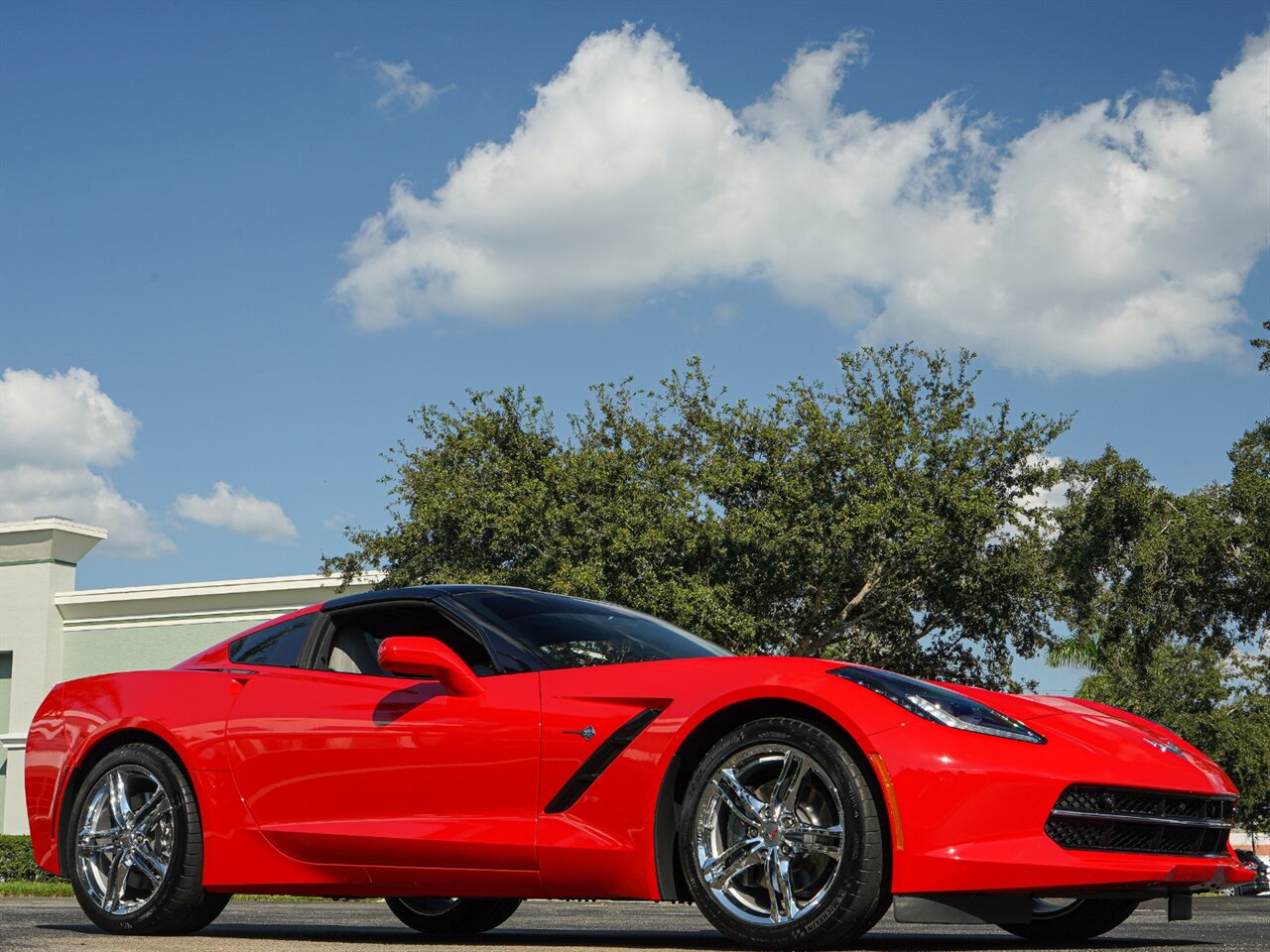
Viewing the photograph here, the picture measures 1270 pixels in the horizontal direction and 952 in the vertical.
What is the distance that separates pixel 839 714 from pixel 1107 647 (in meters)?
34.0

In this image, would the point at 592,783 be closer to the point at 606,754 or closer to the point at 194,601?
the point at 606,754

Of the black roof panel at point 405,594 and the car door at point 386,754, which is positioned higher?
the black roof panel at point 405,594

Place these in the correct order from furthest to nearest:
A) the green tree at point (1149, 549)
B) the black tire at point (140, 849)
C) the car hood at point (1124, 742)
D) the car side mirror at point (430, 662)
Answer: the green tree at point (1149, 549)
the black tire at point (140, 849)
the car side mirror at point (430, 662)
the car hood at point (1124, 742)

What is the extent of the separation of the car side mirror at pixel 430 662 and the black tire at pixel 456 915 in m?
1.69

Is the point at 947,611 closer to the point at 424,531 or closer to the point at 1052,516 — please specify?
the point at 1052,516

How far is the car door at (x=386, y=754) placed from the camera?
538 centimetres

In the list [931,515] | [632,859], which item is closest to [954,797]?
[632,859]

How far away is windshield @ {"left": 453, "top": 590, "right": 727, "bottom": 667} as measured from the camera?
5.69m

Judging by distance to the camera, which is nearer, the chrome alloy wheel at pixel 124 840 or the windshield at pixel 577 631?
the windshield at pixel 577 631

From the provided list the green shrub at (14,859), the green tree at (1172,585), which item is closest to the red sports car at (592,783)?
the green shrub at (14,859)

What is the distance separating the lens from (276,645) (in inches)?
256

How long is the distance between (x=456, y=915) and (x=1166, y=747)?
10.7 feet

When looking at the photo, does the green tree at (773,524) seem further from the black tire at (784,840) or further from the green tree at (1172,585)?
the black tire at (784,840)

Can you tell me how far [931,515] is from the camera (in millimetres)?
28891
